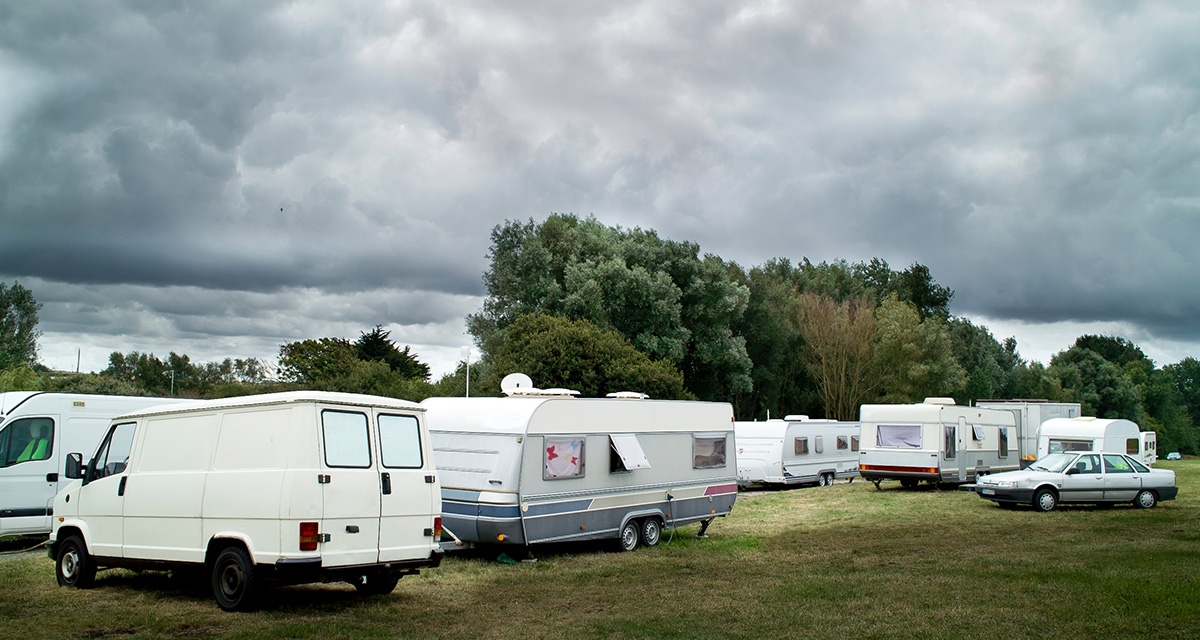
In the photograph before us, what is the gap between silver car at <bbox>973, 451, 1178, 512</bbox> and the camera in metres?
21.6

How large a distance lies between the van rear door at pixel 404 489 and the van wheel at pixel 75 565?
404 cm

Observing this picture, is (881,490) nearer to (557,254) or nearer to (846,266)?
(557,254)

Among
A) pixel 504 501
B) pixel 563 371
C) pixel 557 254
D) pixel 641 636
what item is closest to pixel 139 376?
pixel 557 254

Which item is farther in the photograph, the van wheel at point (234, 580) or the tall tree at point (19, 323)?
the tall tree at point (19, 323)

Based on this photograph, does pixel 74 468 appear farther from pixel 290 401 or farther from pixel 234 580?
pixel 290 401

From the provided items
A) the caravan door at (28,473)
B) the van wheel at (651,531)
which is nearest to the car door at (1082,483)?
the van wheel at (651,531)

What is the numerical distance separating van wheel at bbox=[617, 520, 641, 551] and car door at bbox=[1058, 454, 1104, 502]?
40.5 ft

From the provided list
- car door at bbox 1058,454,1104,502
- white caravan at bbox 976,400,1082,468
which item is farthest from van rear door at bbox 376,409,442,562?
white caravan at bbox 976,400,1082,468

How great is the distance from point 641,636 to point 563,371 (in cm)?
2729

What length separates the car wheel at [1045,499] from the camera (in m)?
21.6

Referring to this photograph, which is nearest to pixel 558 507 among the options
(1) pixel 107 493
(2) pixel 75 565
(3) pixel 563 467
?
(3) pixel 563 467

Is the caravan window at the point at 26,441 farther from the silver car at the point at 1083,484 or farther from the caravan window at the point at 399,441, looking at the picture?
the silver car at the point at 1083,484

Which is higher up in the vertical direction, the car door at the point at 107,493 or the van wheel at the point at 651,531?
the car door at the point at 107,493

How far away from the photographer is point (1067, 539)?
52.1 feet
